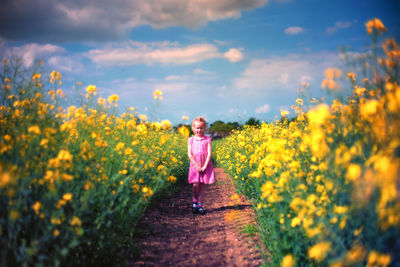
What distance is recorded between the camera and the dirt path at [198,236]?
2.99m

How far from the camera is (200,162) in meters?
4.95

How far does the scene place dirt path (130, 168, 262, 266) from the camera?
9.82ft

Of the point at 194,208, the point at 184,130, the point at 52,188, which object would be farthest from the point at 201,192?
the point at 52,188

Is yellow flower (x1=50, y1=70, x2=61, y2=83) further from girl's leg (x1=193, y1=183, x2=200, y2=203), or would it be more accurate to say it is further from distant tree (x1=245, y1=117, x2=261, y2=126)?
distant tree (x1=245, y1=117, x2=261, y2=126)

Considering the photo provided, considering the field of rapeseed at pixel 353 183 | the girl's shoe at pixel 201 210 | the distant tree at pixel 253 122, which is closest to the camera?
the field of rapeseed at pixel 353 183

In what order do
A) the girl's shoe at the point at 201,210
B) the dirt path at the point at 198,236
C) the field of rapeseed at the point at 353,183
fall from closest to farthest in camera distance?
1. the field of rapeseed at the point at 353,183
2. the dirt path at the point at 198,236
3. the girl's shoe at the point at 201,210

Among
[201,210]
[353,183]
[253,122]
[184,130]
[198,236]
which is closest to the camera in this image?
[353,183]

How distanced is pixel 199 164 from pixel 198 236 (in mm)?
1510

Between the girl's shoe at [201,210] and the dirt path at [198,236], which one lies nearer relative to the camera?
the dirt path at [198,236]

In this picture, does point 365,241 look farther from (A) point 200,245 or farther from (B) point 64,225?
(B) point 64,225

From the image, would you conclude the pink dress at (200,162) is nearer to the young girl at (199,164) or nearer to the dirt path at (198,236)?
the young girl at (199,164)

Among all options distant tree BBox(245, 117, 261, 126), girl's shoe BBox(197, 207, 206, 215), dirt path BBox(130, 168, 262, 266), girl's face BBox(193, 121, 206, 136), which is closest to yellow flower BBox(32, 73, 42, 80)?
dirt path BBox(130, 168, 262, 266)

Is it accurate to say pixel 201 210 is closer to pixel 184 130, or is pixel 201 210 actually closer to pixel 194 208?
pixel 194 208

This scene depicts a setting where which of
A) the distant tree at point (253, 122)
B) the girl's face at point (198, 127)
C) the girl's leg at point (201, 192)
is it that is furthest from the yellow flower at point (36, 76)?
the distant tree at point (253, 122)
